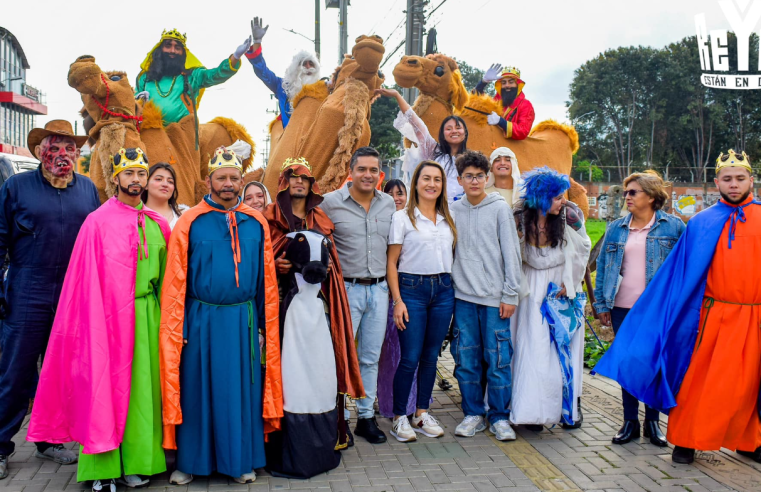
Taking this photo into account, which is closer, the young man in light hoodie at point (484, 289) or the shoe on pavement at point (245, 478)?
the shoe on pavement at point (245, 478)

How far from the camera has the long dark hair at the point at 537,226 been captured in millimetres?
4629

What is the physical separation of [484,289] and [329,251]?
1.17 metres

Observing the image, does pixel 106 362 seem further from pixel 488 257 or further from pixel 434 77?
pixel 434 77

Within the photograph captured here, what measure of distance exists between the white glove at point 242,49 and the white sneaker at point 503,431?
14.9 ft

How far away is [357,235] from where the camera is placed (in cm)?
433

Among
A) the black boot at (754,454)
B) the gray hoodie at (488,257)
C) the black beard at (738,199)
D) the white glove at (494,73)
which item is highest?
the white glove at (494,73)

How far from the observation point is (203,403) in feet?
11.9

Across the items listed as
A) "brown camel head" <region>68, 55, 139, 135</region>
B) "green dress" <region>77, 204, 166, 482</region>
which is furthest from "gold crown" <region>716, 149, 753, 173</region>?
"brown camel head" <region>68, 55, 139, 135</region>

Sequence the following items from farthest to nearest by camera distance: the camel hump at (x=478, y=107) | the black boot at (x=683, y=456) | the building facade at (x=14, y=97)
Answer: the building facade at (x=14, y=97)
the camel hump at (x=478, y=107)
the black boot at (x=683, y=456)

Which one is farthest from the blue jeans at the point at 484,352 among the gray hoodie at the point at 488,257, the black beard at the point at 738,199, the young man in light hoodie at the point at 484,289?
the black beard at the point at 738,199

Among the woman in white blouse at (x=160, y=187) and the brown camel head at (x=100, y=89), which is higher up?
the brown camel head at (x=100, y=89)

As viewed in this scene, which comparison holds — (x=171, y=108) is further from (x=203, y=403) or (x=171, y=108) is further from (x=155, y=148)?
(x=203, y=403)

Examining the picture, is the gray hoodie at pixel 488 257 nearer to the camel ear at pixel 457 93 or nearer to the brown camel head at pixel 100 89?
the camel ear at pixel 457 93

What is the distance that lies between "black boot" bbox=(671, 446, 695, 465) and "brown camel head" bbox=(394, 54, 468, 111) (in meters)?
4.37
